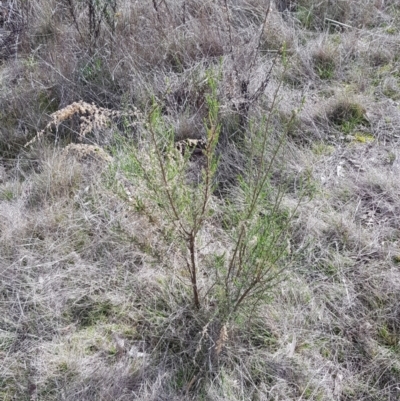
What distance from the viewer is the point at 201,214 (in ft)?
6.05

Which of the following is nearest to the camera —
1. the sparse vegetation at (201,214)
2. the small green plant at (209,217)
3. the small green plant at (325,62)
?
the small green plant at (209,217)

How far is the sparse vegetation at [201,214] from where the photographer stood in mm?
1926

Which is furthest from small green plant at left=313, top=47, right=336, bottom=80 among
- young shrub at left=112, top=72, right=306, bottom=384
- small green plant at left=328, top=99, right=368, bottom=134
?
young shrub at left=112, top=72, right=306, bottom=384

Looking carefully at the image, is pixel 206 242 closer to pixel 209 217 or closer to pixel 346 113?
pixel 209 217

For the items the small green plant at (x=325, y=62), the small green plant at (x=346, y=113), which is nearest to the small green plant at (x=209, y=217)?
the small green plant at (x=346, y=113)

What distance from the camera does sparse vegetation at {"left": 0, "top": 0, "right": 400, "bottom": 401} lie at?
6.32 ft

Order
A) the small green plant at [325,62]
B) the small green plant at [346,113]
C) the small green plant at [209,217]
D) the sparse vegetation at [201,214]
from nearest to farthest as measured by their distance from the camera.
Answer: the small green plant at [209,217] → the sparse vegetation at [201,214] → the small green plant at [346,113] → the small green plant at [325,62]

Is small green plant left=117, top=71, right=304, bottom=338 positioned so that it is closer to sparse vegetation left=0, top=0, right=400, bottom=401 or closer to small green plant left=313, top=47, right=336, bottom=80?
sparse vegetation left=0, top=0, right=400, bottom=401

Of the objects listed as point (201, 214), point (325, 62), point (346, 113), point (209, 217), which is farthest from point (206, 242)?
point (325, 62)

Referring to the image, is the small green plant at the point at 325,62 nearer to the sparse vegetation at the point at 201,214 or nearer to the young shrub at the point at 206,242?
the sparse vegetation at the point at 201,214

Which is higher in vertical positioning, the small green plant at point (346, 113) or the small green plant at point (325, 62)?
the small green plant at point (325, 62)

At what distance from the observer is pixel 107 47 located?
3588 mm

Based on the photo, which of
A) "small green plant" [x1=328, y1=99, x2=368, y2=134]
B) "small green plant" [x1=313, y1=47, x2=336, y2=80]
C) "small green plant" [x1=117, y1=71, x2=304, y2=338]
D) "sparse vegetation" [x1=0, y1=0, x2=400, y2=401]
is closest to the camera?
"small green plant" [x1=117, y1=71, x2=304, y2=338]

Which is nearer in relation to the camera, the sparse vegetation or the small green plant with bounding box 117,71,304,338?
the small green plant with bounding box 117,71,304,338
